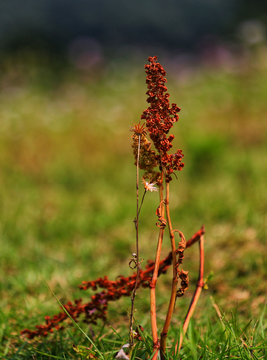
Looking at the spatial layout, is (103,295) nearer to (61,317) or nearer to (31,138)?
A: (61,317)

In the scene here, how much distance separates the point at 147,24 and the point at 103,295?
32.5ft

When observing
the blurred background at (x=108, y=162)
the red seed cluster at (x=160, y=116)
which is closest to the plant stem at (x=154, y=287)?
the red seed cluster at (x=160, y=116)

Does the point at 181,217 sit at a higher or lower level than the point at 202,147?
lower

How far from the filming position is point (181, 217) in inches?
113

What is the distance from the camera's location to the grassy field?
1606 millimetres

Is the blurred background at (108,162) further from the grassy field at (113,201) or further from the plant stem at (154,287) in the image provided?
the plant stem at (154,287)

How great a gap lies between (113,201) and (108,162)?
100 centimetres

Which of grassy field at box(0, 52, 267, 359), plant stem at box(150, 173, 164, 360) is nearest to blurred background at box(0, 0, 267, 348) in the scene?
grassy field at box(0, 52, 267, 359)

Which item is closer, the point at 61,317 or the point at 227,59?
the point at 61,317

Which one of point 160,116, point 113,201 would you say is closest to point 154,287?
point 160,116

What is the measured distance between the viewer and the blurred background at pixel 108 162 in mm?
2053

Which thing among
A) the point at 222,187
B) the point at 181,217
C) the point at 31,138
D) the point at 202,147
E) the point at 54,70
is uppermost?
the point at 54,70

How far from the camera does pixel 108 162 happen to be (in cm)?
411

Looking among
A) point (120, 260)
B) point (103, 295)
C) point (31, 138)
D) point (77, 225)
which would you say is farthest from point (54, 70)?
point (103, 295)
